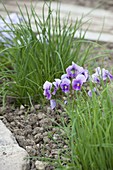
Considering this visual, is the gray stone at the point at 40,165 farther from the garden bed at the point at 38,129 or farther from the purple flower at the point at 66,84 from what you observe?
the purple flower at the point at 66,84

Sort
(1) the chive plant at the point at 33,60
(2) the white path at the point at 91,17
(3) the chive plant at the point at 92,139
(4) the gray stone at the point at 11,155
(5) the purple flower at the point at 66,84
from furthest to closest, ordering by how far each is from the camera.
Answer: (2) the white path at the point at 91,17
(1) the chive plant at the point at 33,60
(5) the purple flower at the point at 66,84
(4) the gray stone at the point at 11,155
(3) the chive plant at the point at 92,139

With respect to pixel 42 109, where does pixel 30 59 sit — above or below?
above

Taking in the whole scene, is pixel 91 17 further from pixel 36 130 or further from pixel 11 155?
pixel 11 155

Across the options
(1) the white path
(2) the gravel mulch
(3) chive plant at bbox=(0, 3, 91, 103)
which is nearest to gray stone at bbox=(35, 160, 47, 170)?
(2) the gravel mulch

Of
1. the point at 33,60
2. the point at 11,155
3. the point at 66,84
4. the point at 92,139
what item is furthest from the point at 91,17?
the point at 92,139

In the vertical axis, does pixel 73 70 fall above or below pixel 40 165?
above

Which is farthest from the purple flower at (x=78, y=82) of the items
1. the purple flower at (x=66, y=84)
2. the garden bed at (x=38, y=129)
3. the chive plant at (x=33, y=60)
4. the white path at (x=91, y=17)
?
the white path at (x=91, y=17)

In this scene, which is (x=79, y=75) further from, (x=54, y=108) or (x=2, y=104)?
(x=2, y=104)

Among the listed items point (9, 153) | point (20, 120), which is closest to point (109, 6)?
point (20, 120)
